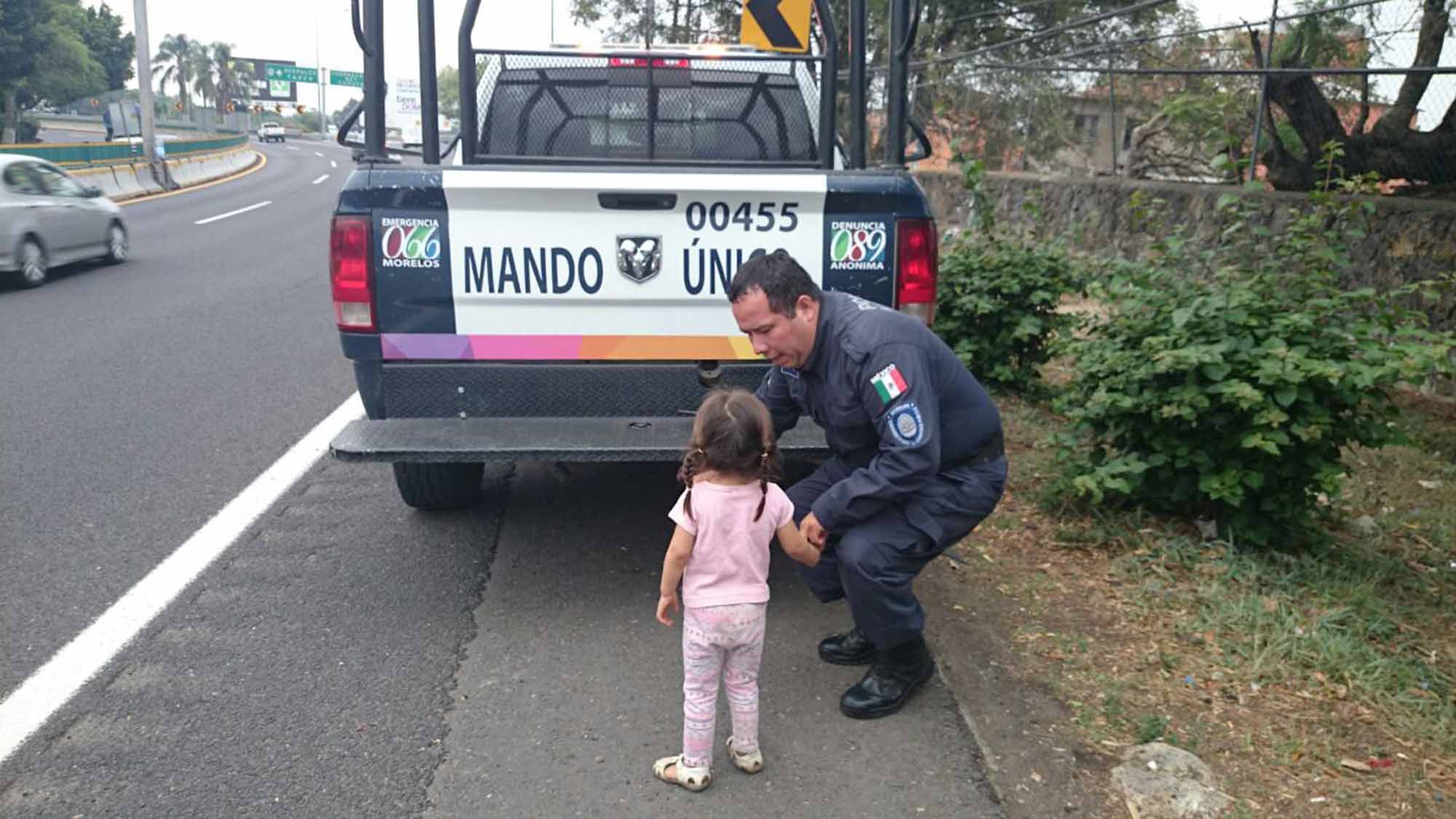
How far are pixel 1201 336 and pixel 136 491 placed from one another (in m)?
4.80

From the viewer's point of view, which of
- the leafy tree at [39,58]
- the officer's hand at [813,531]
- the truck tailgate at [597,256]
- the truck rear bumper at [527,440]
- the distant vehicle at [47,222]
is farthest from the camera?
Result: the leafy tree at [39,58]

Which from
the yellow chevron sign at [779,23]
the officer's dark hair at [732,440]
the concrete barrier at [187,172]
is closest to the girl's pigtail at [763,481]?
the officer's dark hair at [732,440]

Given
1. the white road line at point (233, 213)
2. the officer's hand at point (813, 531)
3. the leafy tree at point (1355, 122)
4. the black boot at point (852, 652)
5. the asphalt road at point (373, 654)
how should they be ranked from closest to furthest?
the asphalt road at point (373, 654)
the officer's hand at point (813, 531)
the black boot at point (852, 652)
the leafy tree at point (1355, 122)
the white road line at point (233, 213)

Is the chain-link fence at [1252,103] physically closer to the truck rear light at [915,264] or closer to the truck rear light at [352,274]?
the truck rear light at [915,264]

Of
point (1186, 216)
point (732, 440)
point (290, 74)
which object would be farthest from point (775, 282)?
point (290, 74)

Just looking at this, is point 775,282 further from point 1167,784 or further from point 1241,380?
point 1241,380

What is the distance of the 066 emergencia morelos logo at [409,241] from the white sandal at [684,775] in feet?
6.48

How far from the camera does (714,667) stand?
3.06m

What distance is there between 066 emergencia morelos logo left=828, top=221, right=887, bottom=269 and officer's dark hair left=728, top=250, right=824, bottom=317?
99 cm

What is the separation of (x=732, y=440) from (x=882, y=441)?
0.55 metres

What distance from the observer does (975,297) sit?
6785 mm

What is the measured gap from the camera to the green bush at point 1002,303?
22.0 feet

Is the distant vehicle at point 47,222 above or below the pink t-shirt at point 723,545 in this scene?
above

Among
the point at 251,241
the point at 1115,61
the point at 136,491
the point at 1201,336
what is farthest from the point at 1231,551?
the point at 251,241
